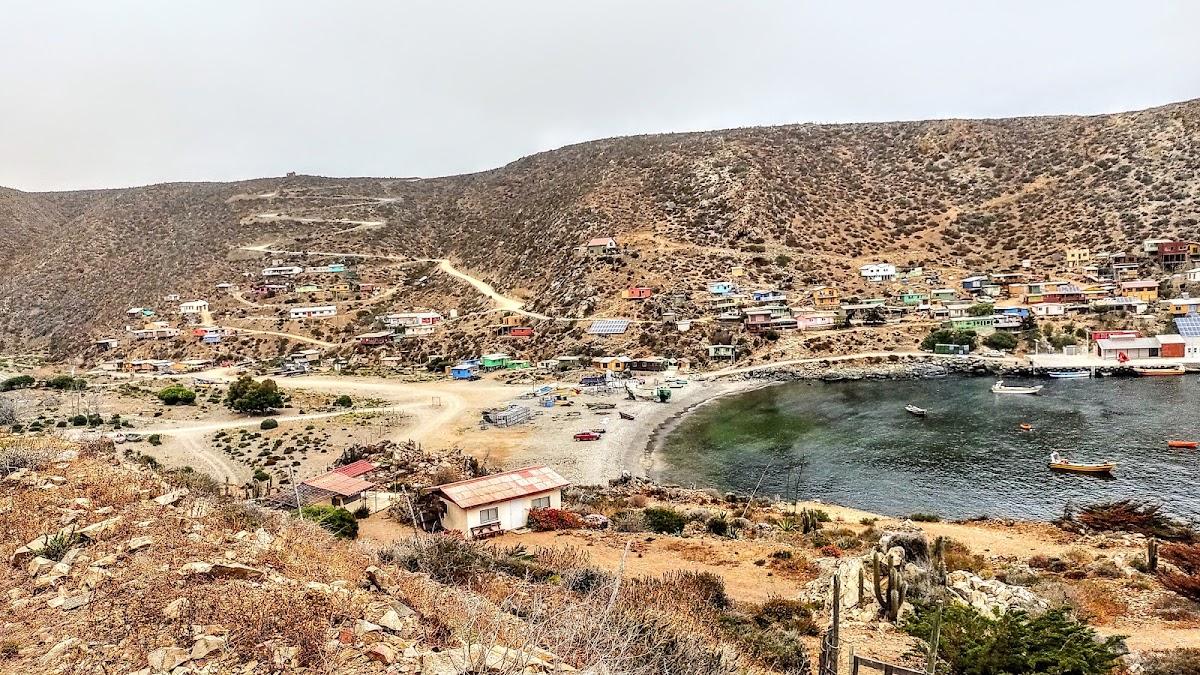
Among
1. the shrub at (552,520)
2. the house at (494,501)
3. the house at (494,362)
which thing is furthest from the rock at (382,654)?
the house at (494,362)

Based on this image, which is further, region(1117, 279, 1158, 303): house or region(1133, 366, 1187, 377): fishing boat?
region(1117, 279, 1158, 303): house

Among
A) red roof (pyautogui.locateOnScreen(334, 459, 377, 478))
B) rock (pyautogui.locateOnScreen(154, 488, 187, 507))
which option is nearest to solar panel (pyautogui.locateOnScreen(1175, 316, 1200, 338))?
red roof (pyautogui.locateOnScreen(334, 459, 377, 478))

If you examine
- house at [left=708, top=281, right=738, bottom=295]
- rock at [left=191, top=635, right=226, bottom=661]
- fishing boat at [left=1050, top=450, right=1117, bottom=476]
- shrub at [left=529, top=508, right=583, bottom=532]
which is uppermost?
rock at [left=191, top=635, right=226, bottom=661]

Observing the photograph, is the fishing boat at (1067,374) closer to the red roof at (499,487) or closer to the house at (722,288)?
the house at (722,288)

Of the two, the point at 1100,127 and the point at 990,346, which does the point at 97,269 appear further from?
the point at 1100,127

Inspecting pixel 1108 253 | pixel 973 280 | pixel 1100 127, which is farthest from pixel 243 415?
pixel 1100 127

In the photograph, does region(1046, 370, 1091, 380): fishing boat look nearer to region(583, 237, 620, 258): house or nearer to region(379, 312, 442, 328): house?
region(583, 237, 620, 258): house
